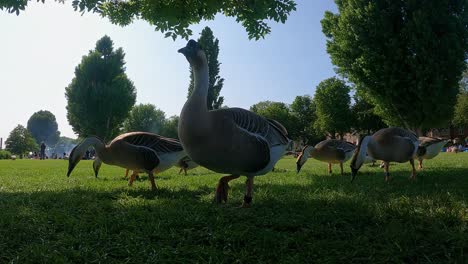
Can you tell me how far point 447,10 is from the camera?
21.5 metres

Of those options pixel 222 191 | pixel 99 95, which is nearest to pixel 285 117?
pixel 99 95

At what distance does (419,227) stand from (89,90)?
55.4 meters

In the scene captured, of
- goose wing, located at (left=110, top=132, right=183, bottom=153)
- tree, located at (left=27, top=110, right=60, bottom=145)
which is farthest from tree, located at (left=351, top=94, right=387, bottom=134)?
tree, located at (left=27, top=110, right=60, bottom=145)

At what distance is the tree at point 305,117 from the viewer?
3718 inches

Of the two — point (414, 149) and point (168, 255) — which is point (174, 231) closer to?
point (168, 255)

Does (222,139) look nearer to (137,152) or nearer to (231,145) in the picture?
(231,145)

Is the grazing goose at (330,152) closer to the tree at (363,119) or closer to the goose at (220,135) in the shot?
the goose at (220,135)

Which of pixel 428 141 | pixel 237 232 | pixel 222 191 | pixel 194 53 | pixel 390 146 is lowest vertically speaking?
pixel 237 232

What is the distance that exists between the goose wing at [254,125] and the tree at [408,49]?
18.0 m

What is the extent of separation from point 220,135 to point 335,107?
228 ft

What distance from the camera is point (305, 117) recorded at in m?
98.2

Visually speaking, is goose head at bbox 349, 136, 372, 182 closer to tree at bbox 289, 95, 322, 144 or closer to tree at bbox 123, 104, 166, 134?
A: tree at bbox 289, 95, 322, 144

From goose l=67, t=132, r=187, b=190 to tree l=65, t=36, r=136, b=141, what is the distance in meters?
48.4

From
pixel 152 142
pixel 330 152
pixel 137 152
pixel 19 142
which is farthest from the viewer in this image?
pixel 19 142
